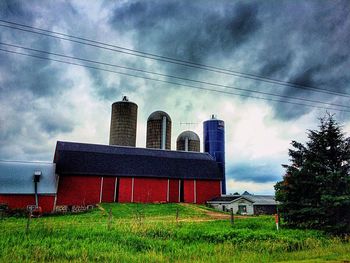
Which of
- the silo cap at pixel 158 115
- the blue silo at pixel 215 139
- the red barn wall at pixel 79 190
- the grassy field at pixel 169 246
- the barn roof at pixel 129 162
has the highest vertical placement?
the silo cap at pixel 158 115

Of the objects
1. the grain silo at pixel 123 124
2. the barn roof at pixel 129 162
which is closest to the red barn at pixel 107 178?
the barn roof at pixel 129 162

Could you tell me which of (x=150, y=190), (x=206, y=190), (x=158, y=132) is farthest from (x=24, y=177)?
(x=206, y=190)

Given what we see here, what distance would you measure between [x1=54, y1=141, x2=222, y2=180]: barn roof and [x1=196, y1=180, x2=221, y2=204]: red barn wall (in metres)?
0.76

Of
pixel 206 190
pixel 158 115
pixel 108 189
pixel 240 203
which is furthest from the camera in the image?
pixel 158 115

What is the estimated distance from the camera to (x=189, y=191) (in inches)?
1527

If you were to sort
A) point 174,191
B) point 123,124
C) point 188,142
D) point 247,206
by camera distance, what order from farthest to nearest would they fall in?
point 188,142 → point 123,124 → point 174,191 → point 247,206

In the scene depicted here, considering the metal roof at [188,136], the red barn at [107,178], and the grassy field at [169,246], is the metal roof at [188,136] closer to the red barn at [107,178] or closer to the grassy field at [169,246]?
the red barn at [107,178]

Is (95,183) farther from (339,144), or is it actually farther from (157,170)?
(339,144)

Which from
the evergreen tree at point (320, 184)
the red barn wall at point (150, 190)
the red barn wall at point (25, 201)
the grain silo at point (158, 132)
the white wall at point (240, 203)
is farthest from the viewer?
the grain silo at point (158, 132)

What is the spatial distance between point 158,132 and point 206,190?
1356cm

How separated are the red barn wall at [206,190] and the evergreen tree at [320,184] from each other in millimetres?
23420

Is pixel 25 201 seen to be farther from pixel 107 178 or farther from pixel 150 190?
pixel 150 190

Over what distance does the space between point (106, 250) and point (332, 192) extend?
10833 mm

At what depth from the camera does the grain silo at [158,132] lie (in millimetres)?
47500
